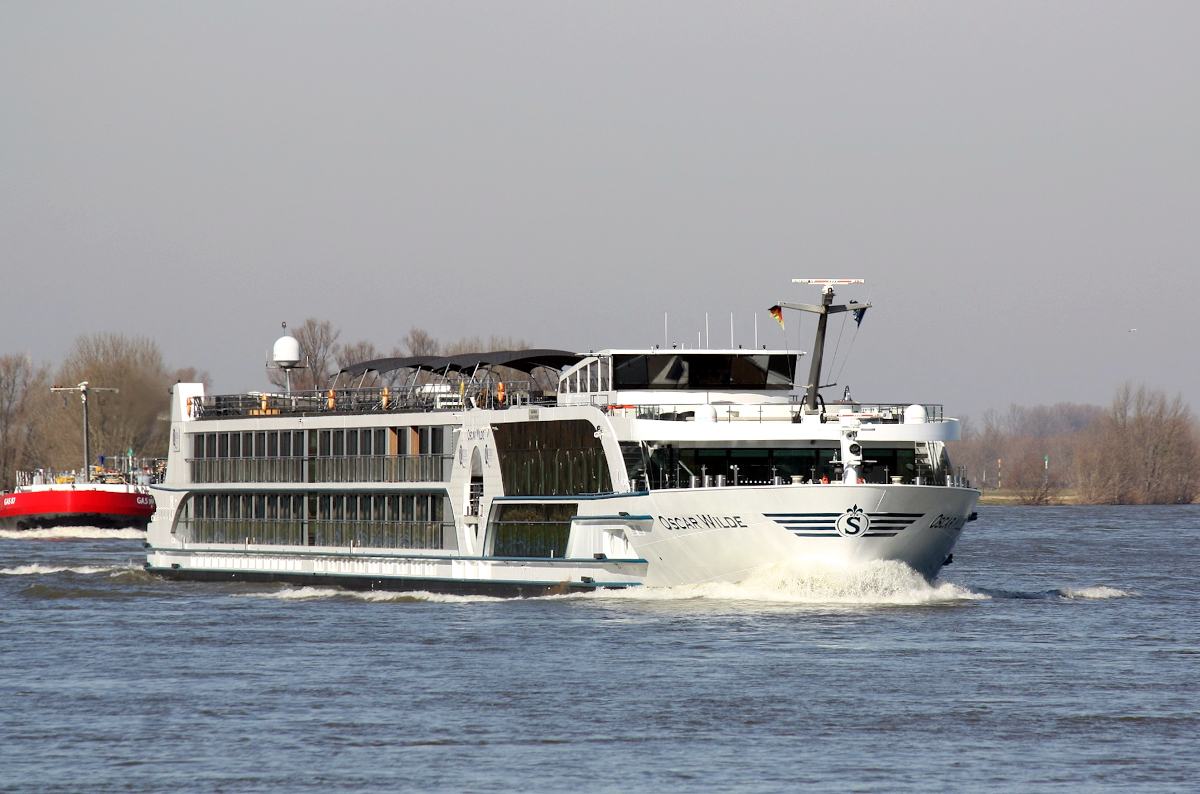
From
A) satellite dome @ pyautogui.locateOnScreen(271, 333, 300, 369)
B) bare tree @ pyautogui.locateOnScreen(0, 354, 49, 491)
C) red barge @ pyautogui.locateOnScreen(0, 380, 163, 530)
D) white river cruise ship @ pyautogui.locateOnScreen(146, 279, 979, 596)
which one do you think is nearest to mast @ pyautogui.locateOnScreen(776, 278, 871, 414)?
white river cruise ship @ pyautogui.locateOnScreen(146, 279, 979, 596)

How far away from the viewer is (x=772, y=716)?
24.1 m

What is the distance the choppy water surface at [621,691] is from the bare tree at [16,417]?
267 feet

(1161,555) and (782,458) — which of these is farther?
(1161,555)

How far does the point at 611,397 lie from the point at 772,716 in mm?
17195

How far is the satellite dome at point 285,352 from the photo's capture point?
5838 cm

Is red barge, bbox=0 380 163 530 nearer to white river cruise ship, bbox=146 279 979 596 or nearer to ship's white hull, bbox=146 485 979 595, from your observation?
white river cruise ship, bbox=146 279 979 596

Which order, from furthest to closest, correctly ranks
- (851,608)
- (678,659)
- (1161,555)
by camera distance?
(1161,555) < (851,608) < (678,659)

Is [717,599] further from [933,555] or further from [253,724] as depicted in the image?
[253,724]

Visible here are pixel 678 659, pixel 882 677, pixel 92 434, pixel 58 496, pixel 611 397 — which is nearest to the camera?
pixel 882 677

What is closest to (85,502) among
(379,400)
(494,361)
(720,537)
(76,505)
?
(76,505)

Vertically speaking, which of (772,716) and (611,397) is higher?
(611,397)

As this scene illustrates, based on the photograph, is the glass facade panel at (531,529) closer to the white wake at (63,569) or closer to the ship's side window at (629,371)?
the ship's side window at (629,371)

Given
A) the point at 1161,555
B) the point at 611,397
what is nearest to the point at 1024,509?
the point at 1161,555

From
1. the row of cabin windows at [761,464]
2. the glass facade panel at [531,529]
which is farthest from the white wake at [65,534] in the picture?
the row of cabin windows at [761,464]
